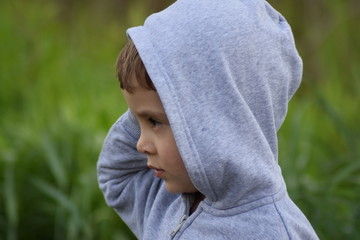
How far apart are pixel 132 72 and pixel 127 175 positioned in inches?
20.3

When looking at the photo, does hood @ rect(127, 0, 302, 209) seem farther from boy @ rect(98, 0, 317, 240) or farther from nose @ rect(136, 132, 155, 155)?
nose @ rect(136, 132, 155, 155)

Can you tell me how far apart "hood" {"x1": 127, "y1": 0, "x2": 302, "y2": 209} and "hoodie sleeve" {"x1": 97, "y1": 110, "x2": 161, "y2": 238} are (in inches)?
15.5

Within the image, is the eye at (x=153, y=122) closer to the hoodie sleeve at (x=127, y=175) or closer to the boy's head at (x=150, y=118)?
the boy's head at (x=150, y=118)

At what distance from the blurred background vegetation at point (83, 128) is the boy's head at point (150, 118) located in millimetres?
1387

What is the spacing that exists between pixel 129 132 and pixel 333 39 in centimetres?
361

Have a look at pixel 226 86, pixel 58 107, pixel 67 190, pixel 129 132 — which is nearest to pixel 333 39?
pixel 58 107

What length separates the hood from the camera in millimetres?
1846

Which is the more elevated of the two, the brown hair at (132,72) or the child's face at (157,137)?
the brown hair at (132,72)

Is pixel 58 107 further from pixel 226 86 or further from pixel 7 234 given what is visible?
pixel 226 86

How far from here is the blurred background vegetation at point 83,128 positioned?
11.7 feet

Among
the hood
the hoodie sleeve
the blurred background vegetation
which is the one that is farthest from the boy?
the blurred background vegetation

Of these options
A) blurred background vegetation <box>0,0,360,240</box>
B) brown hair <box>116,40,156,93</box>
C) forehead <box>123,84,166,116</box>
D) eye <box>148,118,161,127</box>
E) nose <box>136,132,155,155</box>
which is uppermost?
brown hair <box>116,40,156,93</box>

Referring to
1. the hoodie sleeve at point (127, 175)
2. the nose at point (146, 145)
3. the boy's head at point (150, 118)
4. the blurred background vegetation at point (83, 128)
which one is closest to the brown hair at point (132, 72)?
the boy's head at point (150, 118)

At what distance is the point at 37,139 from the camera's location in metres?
4.09
